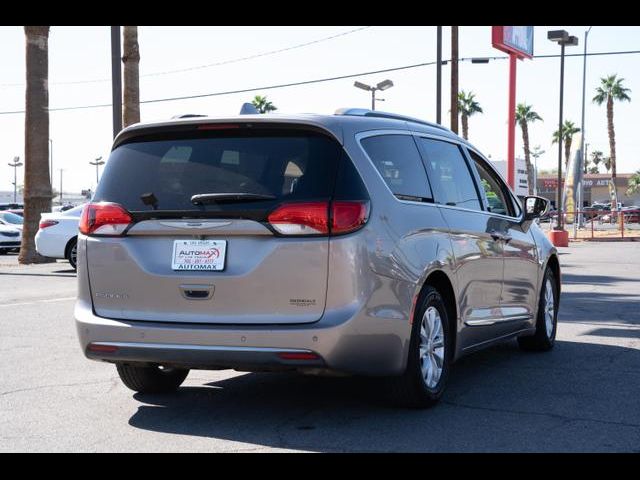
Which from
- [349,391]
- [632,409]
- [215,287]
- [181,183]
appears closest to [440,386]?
[349,391]

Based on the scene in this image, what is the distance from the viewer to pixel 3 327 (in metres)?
10.7

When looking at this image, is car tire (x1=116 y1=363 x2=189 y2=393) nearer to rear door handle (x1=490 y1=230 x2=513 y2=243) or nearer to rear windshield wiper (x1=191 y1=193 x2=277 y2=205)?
rear windshield wiper (x1=191 y1=193 x2=277 y2=205)

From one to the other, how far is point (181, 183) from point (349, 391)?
1991mm

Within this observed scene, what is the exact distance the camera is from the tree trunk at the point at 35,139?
24.5 meters

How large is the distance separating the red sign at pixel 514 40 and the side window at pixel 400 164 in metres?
25.5

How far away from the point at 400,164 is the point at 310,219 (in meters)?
1.08

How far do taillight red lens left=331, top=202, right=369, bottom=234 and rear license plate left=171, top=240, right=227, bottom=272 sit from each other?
653 millimetres

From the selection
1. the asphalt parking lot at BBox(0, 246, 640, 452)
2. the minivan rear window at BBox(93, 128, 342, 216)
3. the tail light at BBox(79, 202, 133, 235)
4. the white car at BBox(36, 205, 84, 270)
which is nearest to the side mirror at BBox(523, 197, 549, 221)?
the asphalt parking lot at BBox(0, 246, 640, 452)

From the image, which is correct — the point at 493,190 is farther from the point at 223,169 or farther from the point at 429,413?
the point at 223,169

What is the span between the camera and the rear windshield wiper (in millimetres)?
5625

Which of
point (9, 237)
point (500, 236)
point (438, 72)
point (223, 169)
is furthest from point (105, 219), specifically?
point (9, 237)

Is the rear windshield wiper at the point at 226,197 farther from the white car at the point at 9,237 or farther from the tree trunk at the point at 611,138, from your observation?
the tree trunk at the point at 611,138

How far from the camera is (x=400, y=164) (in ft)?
20.9
